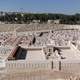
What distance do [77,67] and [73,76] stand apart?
53 centimetres

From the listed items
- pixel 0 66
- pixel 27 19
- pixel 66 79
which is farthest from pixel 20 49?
pixel 27 19

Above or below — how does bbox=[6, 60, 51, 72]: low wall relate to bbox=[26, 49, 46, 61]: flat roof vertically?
above

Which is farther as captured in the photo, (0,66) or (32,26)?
(32,26)

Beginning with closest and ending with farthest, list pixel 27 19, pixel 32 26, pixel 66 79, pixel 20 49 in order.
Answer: pixel 66 79, pixel 20 49, pixel 32 26, pixel 27 19

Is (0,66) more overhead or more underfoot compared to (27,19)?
more overhead

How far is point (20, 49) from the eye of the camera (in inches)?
654

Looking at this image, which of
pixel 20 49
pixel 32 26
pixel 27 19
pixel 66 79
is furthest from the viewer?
pixel 27 19

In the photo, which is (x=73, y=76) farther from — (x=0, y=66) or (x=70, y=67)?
(x=0, y=66)

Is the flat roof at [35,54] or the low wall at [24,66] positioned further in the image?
the flat roof at [35,54]

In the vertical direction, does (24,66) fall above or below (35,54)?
above

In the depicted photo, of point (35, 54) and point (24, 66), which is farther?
point (35, 54)

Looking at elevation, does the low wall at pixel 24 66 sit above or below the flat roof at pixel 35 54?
above

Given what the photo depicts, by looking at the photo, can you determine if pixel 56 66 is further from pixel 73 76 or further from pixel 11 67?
pixel 11 67

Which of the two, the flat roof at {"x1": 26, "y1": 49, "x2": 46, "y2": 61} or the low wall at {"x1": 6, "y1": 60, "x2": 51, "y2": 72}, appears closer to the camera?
the low wall at {"x1": 6, "y1": 60, "x2": 51, "y2": 72}
